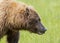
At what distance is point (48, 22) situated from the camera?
12.6 m

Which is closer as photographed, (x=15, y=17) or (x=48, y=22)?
(x=15, y=17)

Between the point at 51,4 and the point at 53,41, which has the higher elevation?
the point at 51,4

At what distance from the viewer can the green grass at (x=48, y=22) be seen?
10.8 m

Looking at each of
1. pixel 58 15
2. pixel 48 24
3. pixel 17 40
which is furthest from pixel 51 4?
pixel 17 40

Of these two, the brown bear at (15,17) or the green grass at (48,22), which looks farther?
the green grass at (48,22)

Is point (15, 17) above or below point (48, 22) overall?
above

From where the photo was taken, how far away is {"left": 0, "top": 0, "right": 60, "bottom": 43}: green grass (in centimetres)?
1083

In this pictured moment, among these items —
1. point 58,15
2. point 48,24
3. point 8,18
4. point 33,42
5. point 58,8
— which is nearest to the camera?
point 8,18

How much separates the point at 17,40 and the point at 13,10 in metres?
0.87

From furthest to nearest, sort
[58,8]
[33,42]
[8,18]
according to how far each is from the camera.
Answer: [58,8] → [33,42] → [8,18]

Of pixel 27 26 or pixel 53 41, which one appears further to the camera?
pixel 53 41

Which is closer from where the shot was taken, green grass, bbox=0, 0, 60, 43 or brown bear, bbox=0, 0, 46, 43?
brown bear, bbox=0, 0, 46, 43

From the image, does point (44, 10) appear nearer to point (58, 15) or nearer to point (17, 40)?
point (58, 15)

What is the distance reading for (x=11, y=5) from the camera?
912 centimetres
